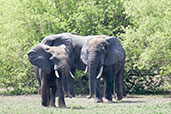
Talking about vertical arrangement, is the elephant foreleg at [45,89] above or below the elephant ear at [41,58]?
below

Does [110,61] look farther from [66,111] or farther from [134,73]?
[134,73]

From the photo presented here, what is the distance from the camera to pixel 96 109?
60.6 ft

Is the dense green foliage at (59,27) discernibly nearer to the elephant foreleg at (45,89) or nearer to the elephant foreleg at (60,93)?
the elephant foreleg at (45,89)

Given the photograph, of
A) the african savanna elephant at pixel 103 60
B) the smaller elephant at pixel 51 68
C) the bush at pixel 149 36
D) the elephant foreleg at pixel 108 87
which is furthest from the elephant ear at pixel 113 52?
the smaller elephant at pixel 51 68

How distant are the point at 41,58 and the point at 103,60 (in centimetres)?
406

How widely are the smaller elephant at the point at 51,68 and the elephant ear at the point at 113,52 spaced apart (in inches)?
167

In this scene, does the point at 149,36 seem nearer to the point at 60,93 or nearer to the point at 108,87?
the point at 108,87

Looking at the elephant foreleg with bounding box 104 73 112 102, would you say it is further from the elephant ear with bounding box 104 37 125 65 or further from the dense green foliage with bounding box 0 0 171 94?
the dense green foliage with bounding box 0 0 171 94

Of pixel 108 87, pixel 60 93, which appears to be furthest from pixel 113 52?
pixel 60 93

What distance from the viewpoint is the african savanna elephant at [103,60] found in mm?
21625

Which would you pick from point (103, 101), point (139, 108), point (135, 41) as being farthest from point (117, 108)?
point (135, 41)

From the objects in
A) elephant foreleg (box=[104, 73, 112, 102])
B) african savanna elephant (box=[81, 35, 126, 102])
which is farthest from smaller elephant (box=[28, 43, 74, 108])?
elephant foreleg (box=[104, 73, 112, 102])

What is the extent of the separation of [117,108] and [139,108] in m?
0.77

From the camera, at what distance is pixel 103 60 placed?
2208 cm
